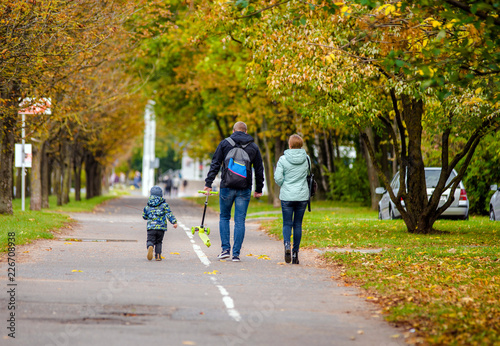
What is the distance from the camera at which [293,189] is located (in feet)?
39.0

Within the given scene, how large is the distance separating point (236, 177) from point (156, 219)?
1430mm

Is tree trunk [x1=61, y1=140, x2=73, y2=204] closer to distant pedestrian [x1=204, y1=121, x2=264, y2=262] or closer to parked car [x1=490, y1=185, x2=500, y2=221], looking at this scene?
parked car [x1=490, y1=185, x2=500, y2=221]

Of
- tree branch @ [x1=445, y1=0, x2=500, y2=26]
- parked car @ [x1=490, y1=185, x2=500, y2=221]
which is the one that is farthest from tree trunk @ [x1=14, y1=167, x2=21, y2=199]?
tree branch @ [x1=445, y1=0, x2=500, y2=26]

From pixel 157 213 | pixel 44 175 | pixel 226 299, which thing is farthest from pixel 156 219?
pixel 44 175

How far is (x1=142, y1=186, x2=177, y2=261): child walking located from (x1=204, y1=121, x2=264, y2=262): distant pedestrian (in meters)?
0.78

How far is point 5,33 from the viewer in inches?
627

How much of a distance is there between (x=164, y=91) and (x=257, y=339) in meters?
35.4

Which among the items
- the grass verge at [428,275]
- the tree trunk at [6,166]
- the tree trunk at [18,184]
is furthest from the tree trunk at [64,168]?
the grass verge at [428,275]

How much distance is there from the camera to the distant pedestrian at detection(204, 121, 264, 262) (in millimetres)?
11984

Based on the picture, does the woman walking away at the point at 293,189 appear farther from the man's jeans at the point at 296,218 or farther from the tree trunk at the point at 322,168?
the tree trunk at the point at 322,168

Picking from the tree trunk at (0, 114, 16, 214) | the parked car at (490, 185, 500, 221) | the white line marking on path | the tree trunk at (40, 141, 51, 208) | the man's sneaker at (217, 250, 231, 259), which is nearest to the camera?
the white line marking on path

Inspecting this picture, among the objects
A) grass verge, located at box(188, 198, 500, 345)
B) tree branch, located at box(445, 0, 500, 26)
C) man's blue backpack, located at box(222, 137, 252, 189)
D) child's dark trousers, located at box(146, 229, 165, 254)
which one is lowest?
grass verge, located at box(188, 198, 500, 345)

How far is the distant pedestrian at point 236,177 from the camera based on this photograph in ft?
39.3

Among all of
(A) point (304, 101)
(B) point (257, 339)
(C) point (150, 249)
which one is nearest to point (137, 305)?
(B) point (257, 339)
